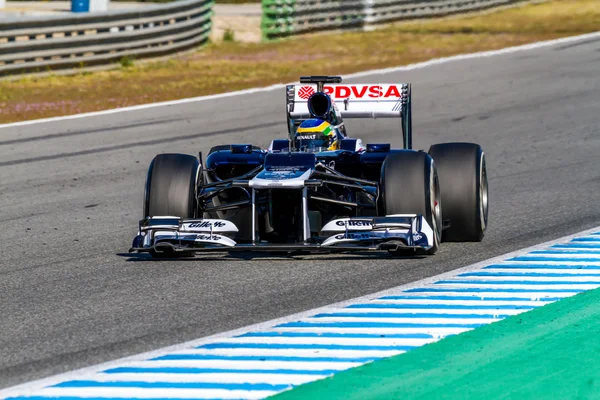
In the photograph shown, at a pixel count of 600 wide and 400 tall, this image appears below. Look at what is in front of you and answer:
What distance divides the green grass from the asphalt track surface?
62.8 inches

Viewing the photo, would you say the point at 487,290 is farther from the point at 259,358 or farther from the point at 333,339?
the point at 259,358

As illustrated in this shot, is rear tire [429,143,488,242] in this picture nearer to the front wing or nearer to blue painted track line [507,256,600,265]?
blue painted track line [507,256,600,265]

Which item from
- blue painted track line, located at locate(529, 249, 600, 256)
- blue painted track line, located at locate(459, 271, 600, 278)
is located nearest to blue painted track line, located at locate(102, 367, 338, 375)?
blue painted track line, located at locate(459, 271, 600, 278)

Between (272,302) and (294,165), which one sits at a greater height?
(294,165)

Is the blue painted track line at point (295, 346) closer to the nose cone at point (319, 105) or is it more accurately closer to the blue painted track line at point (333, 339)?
the blue painted track line at point (333, 339)

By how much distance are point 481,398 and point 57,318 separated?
275 centimetres

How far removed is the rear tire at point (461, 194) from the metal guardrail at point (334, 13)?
21.6 meters

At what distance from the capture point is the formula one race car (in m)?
8.41

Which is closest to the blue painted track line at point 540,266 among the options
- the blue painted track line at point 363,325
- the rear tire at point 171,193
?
A: the blue painted track line at point 363,325

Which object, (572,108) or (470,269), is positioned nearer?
(470,269)

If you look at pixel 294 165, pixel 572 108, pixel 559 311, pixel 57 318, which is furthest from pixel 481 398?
pixel 572 108

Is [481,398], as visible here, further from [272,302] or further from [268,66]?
[268,66]

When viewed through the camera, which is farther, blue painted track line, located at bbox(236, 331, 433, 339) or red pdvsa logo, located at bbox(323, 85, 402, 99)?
red pdvsa logo, located at bbox(323, 85, 402, 99)

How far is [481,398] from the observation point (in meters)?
5.50
